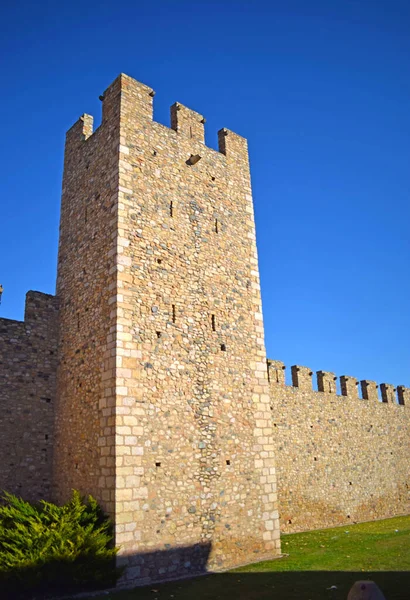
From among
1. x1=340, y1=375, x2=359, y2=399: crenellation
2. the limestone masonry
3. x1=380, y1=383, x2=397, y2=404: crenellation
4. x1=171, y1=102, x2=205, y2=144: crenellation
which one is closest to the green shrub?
the limestone masonry

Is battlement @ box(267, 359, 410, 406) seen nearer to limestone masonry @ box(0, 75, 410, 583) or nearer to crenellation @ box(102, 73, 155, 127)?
limestone masonry @ box(0, 75, 410, 583)

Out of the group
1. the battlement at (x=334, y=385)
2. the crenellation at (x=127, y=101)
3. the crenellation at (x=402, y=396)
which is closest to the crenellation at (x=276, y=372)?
the battlement at (x=334, y=385)

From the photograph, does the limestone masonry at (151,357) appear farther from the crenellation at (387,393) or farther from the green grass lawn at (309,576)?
the crenellation at (387,393)

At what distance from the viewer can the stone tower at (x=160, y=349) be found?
9.31 m

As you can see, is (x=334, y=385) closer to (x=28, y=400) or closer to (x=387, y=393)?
(x=387, y=393)

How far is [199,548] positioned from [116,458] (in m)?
2.57

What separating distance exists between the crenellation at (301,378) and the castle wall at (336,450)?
→ 0.03m

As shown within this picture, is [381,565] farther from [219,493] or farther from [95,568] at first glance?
[95,568]

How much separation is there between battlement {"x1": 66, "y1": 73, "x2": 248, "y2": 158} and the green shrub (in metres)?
7.98

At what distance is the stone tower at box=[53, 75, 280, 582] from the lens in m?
9.31

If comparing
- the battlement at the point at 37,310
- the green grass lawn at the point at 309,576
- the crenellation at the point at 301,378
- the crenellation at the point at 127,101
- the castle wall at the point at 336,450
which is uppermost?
the crenellation at the point at 127,101

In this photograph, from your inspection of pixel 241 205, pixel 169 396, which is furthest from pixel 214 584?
pixel 241 205

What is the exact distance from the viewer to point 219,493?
1036 cm

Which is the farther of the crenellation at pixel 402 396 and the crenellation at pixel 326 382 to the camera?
the crenellation at pixel 402 396
